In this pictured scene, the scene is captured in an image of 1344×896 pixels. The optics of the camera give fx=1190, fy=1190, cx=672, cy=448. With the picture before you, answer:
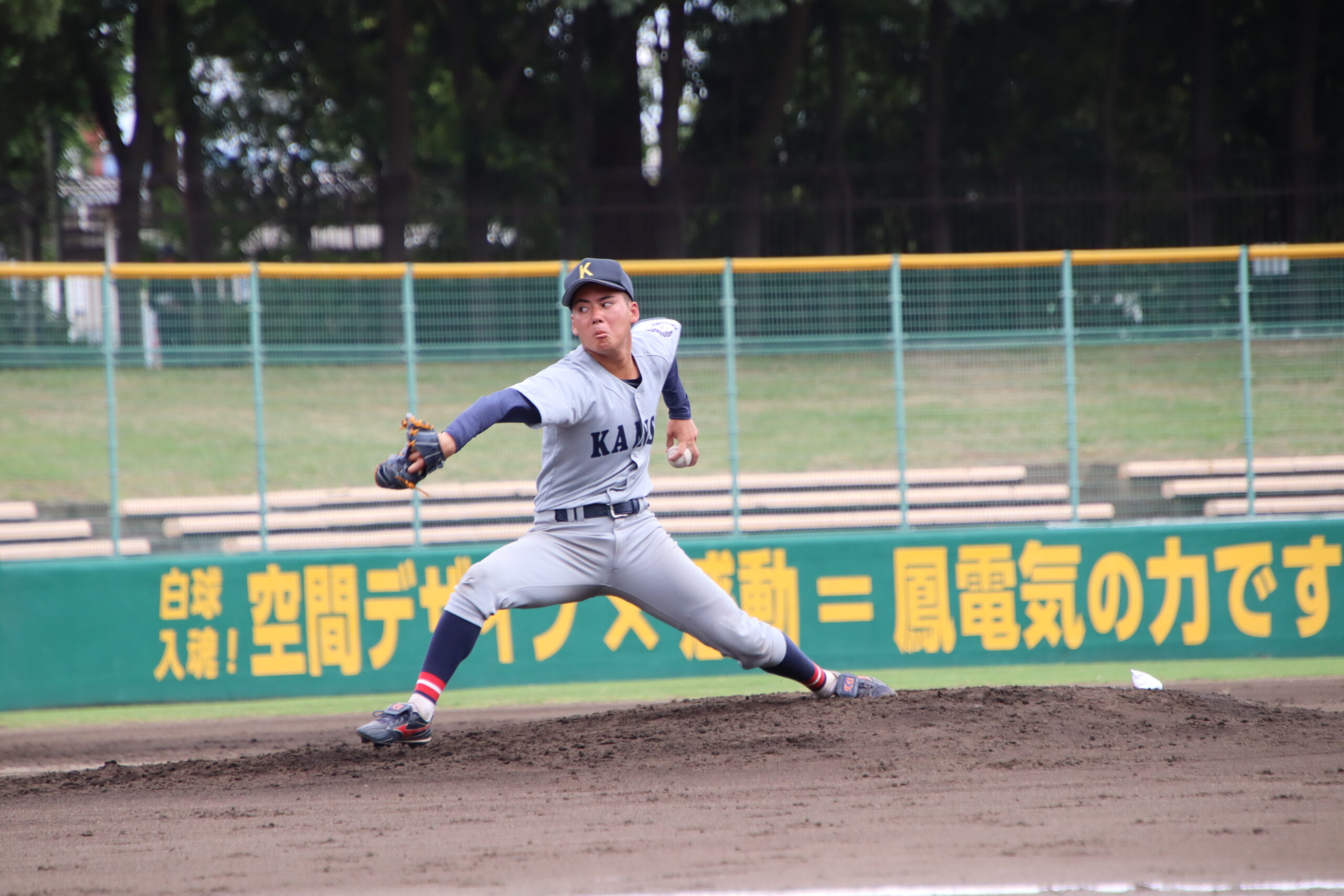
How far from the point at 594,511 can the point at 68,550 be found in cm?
566

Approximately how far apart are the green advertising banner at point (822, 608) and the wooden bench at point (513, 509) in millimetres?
628

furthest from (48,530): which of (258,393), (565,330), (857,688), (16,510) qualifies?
(857,688)

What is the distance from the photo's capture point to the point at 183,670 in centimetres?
830

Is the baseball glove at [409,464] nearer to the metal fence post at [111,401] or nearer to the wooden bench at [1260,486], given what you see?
the metal fence post at [111,401]

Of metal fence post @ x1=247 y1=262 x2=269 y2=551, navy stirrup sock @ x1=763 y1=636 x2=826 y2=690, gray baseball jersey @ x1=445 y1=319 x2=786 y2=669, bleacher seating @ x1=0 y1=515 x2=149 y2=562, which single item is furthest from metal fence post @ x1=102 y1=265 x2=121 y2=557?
navy stirrup sock @ x1=763 y1=636 x2=826 y2=690

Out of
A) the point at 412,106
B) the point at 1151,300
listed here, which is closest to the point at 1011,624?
the point at 1151,300

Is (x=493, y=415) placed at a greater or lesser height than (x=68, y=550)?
greater

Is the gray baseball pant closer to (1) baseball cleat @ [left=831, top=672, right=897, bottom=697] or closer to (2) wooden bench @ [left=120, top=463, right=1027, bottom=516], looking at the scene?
(1) baseball cleat @ [left=831, top=672, right=897, bottom=697]

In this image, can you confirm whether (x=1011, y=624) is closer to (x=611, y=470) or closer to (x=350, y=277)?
(x=611, y=470)

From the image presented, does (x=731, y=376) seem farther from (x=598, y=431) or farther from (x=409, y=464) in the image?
(x=409, y=464)

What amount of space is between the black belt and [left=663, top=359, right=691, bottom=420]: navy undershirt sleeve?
0.57 meters

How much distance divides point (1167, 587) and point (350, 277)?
21.3 feet

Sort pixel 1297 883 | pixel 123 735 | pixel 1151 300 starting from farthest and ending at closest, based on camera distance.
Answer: pixel 1151 300, pixel 123 735, pixel 1297 883

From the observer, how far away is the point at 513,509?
9336 mm
